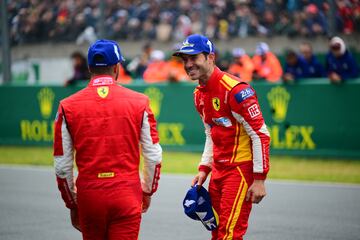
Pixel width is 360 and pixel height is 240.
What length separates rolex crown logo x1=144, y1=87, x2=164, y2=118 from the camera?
1755cm

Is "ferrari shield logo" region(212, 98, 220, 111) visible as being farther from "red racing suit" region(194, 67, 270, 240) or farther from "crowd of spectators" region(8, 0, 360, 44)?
"crowd of spectators" region(8, 0, 360, 44)

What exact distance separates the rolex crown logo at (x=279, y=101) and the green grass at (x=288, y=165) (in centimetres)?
75

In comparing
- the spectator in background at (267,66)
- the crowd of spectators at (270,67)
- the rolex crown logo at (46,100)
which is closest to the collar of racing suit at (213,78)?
the crowd of spectators at (270,67)

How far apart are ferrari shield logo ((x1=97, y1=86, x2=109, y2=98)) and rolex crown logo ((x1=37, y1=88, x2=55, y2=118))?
14.0 metres

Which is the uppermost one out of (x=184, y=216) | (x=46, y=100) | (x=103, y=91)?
(x=103, y=91)

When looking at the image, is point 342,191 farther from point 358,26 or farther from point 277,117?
point 358,26

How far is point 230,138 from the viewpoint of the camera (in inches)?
252

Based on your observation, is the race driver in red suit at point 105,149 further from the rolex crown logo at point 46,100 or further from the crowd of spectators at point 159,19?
the crowd of spectators at point 159,19

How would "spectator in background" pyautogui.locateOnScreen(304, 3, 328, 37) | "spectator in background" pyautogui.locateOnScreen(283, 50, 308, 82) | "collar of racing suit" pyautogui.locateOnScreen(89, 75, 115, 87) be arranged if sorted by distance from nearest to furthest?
1. "collar of racing suit" pyautogui.locateOnScreen(89, 75, 115, 87)
2. "spectator in background" pyautogui.locateOnScreen(283, 50, 308, 82)
3. "spectator in background" pyautogui.locateOnScreen(304, 3, 328, 37)

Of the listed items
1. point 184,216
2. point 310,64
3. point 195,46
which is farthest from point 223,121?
point 310,64

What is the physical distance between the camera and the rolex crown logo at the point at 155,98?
17.5 metres

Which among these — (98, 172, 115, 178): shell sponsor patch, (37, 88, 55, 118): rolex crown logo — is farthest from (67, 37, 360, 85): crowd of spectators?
(98, 172, 115, 178): shell sponsor patch

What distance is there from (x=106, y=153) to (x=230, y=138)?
4.55 feet

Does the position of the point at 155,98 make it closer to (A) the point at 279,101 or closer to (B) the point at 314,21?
(A) the point at 279,101
